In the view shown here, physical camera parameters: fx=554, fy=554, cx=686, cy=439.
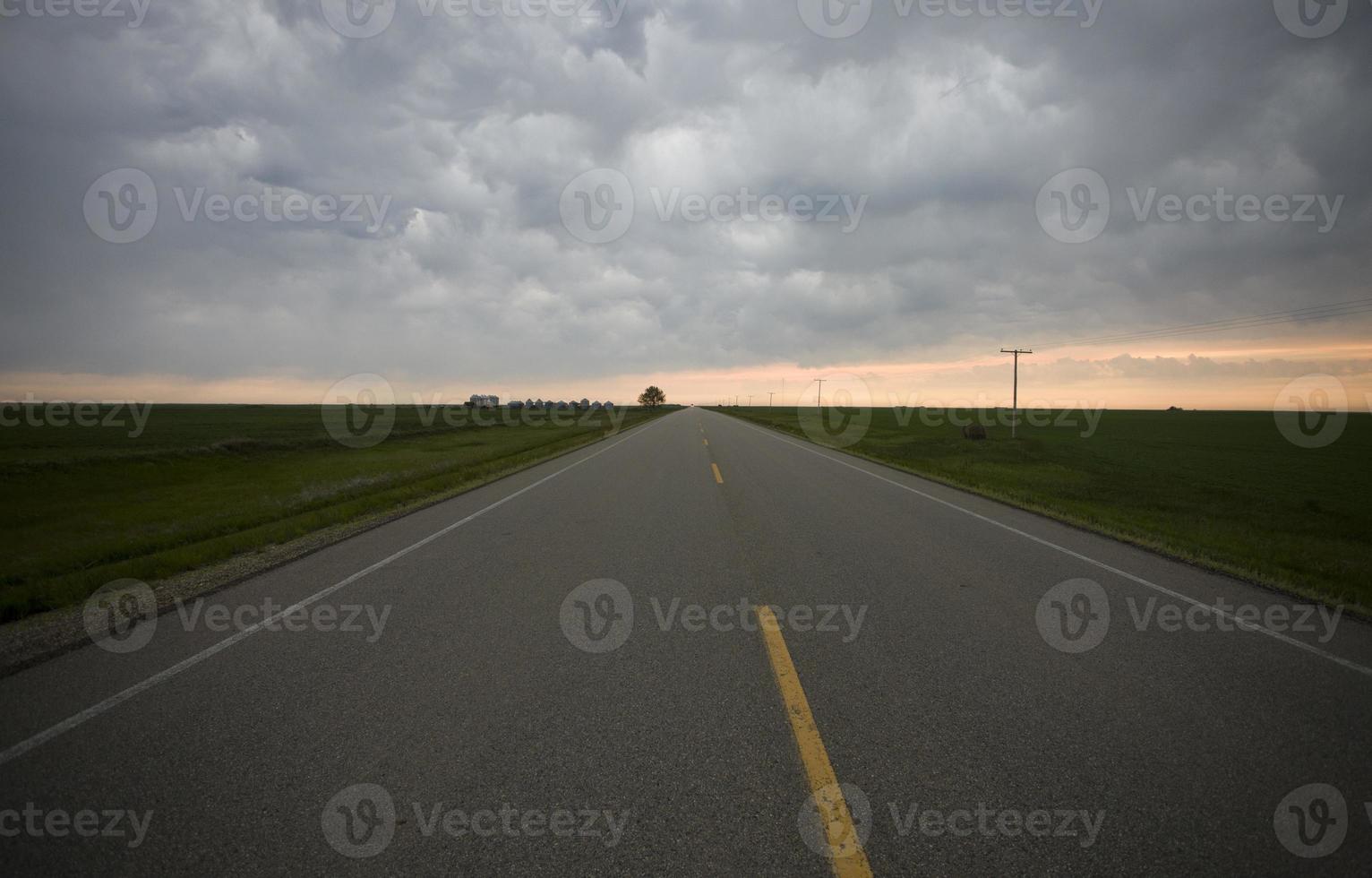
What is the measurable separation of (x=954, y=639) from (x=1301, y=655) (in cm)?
257

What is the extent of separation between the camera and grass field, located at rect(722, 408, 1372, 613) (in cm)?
766

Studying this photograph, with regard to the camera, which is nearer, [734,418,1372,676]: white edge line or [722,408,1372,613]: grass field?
[734,418,1372,676]: white edge line

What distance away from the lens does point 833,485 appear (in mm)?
13000

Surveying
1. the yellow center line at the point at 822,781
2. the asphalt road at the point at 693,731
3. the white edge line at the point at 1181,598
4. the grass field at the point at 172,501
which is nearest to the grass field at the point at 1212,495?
the white edge line at the point at 1181,598

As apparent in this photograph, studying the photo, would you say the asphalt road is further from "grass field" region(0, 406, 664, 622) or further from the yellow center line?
"grass field" region(0, 406, 664, 622)

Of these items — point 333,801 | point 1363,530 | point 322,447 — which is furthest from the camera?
point 322,447

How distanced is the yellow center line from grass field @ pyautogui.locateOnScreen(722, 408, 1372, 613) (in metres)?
6.23

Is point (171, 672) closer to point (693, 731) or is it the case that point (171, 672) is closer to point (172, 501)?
point (693, 731)

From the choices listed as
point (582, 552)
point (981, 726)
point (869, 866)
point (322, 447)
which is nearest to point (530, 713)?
point (869, 866)

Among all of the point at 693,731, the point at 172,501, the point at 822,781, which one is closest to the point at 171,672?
the point at 693,731

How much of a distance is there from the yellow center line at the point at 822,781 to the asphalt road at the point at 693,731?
0.09 ft

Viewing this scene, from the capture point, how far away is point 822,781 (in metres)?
2.69

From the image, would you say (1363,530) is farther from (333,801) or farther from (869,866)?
(333,801)

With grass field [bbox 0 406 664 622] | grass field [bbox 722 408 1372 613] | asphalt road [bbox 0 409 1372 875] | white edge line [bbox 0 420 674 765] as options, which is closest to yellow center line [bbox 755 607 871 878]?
asphalt road [bbox 0 409 1372 875]
